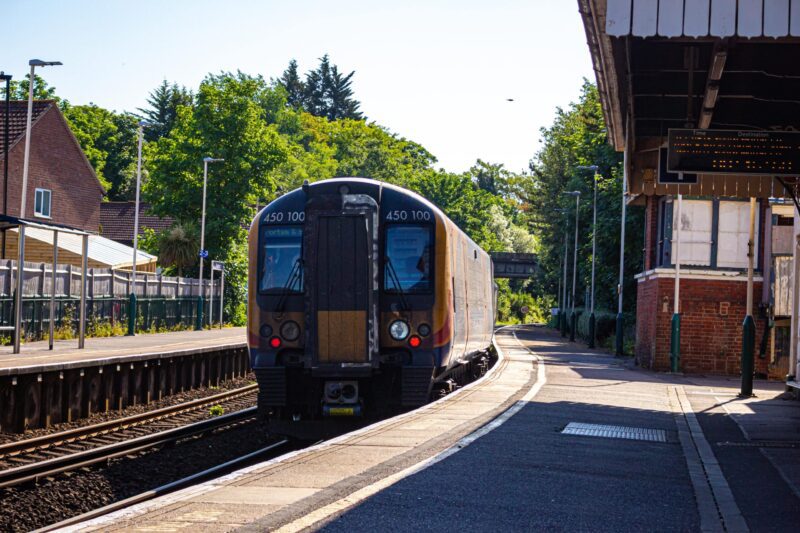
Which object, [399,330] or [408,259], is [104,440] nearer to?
[399,330]

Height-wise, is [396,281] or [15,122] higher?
[15,122]

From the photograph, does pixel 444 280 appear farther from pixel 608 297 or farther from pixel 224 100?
pixel 224 100

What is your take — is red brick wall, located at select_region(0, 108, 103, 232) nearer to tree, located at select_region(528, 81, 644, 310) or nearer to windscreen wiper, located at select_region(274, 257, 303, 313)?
tree, located at select_region(528, 81, 644, 310)

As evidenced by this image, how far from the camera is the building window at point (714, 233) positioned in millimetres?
34469

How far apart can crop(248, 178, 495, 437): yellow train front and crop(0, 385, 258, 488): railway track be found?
214 cm

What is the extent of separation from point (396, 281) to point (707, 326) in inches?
797

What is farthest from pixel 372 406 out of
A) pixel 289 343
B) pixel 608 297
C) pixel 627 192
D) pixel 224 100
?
pixel 224 100

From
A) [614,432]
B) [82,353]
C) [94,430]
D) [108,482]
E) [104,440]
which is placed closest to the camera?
[108,482]

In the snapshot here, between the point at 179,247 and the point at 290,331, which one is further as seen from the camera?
the point at 179,247

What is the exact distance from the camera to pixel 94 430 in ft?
57.6

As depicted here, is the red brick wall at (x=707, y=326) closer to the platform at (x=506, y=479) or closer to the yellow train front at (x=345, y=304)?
the platform at (x=506, y=479)

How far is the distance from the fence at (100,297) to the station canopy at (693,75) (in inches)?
628

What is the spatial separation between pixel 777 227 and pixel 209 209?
34.0m

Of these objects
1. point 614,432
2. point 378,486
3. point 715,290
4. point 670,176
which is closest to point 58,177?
point 715,290
